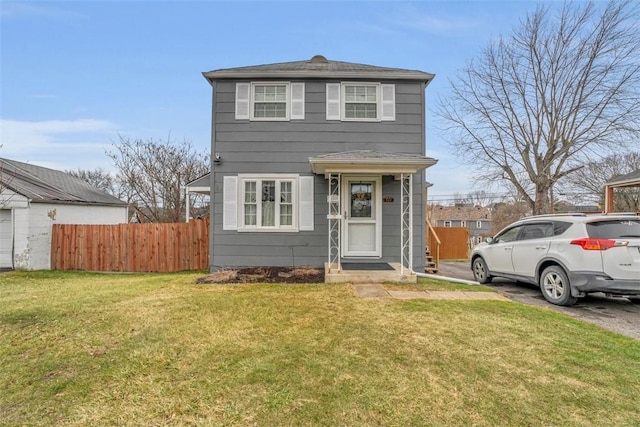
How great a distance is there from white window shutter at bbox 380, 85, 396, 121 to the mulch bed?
4.63 m

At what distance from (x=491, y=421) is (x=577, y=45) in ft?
66.6

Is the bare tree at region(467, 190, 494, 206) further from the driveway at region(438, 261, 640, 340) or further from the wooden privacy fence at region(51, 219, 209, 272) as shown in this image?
the wooden privacy fence at region(51, 219, 209, 272)

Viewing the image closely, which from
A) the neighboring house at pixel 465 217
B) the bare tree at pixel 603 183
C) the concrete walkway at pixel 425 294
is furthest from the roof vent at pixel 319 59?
the neighboring house at pixel 465 217

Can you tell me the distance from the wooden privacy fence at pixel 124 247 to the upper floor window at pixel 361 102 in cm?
576

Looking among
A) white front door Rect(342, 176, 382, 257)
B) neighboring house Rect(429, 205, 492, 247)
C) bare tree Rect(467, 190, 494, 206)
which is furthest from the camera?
neighboring house Rect(429, 205, 492, 247)

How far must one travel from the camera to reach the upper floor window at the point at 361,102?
859cm

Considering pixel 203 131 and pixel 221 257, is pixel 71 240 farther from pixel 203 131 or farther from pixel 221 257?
pixel 203 131

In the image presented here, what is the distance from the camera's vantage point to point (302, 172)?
855 centimetres

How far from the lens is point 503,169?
1833 cm

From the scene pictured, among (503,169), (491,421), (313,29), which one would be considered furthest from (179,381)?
(503,169)

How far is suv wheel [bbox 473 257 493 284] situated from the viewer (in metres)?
7.93

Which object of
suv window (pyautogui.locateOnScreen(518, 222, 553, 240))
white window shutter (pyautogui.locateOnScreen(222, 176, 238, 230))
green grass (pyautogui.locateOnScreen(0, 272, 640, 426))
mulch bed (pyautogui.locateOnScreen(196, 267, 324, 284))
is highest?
white window shutter (pyautogui.locateOnScreen(222, 176, 238, 230))

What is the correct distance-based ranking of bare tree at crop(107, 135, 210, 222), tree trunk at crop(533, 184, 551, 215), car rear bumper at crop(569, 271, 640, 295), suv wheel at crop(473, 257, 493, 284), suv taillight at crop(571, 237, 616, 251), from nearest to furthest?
car rear bumper at crop(569, 271, 640, 295) → suv taillight at crop(571, 237, 616, 251) → suv wheel at crop(473, 257, 493, 284) → tree trunk at crop(533, 184, 551, 215) → bare tree at crop(107, 135, 210, 222)

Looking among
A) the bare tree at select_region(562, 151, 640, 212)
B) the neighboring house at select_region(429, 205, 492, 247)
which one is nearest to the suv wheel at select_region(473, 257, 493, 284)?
the bare tree at select_region(562, 151, 640, 212)
